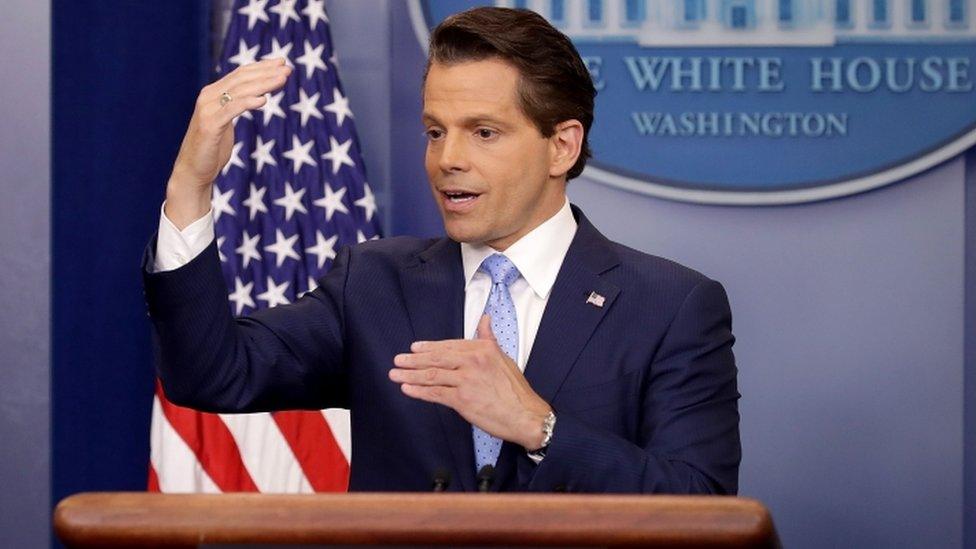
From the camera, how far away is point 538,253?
2160 millimetres

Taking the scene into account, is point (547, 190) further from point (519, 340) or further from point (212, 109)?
point (212, 109)

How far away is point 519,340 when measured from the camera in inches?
82.2

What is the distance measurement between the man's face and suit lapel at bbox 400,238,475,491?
0.28ft

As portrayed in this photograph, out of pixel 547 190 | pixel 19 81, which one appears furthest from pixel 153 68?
pixel 547 190

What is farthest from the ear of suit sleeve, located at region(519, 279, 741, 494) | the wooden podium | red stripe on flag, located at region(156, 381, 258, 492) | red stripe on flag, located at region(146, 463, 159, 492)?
red stripe on flag, located at region(146, 463, 159, 492)

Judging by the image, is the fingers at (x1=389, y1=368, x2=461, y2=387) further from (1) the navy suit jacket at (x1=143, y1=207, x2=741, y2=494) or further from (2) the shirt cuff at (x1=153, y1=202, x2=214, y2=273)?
(2) the shirt cuff at (x1=153, y1=202, x2=214, y2=273)

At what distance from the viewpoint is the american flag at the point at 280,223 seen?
3434 millimetres

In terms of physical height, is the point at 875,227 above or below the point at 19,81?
below

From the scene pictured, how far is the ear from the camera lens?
222cm

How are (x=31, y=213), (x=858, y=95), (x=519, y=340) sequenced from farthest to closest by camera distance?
(x=858, y=95)
(x=31, y=213)
(x=519, y=340)

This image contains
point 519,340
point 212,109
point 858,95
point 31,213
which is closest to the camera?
point 212,109

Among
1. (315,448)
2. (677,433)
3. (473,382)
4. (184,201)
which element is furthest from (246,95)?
(315,448)

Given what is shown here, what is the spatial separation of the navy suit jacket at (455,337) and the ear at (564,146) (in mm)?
98

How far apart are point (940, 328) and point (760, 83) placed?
79 cm
